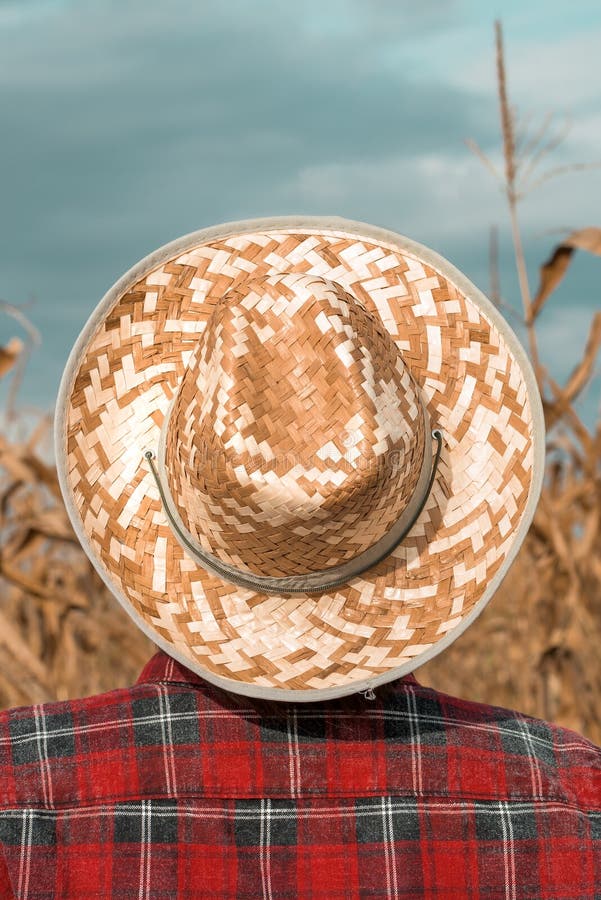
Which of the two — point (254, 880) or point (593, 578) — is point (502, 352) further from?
point (593, 578)

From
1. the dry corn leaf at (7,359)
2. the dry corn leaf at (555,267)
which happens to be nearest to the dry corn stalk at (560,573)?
the dry corn leaf at (555,267)

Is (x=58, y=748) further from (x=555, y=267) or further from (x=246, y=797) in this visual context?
(x=555, y=267)

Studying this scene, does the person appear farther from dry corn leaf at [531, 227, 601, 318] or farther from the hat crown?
dry corn leaf at [531, 227, 601, 318]

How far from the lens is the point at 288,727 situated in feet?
3.88

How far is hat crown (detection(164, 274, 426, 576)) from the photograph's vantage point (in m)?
1.07

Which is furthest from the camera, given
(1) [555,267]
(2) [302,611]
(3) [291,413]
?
(1) [555,267]

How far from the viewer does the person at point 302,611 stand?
1124 millimetres

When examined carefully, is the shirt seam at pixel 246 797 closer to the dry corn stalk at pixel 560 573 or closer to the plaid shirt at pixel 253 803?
the plaid shirt at pixel 253 803

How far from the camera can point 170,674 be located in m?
1.21

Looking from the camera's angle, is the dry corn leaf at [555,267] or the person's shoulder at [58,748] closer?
the person's shoulder at [58,748]

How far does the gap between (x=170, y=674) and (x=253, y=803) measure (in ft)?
0.52

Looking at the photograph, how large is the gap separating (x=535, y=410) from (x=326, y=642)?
0.33m

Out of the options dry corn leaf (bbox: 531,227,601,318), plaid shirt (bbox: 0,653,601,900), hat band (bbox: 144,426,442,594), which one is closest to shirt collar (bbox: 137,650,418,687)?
plaid shirt (bbox: 0,653,601,900)

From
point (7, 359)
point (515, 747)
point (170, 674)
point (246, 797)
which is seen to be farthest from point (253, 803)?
point (7, 359)
